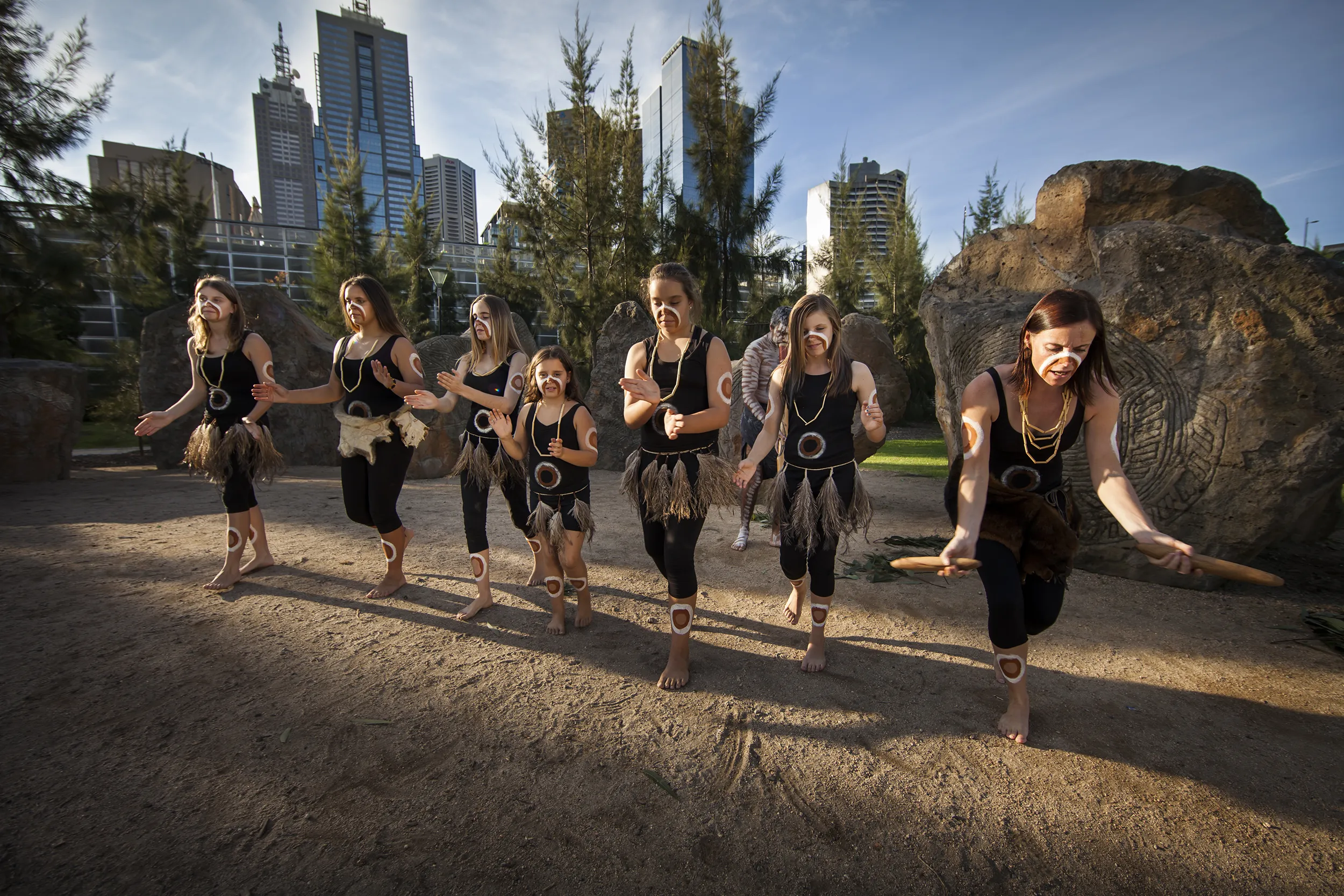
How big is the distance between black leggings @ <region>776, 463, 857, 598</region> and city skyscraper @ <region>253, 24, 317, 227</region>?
4007cm

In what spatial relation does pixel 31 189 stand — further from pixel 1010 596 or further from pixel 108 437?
pixel 1010 596

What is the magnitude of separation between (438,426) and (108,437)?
30.9 feet

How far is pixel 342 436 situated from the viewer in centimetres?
367

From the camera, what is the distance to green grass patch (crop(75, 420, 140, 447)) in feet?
39.1

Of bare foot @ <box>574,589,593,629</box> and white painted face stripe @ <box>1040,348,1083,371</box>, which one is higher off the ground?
white painted face stripe @ <box>1040,348,1083,371</box>

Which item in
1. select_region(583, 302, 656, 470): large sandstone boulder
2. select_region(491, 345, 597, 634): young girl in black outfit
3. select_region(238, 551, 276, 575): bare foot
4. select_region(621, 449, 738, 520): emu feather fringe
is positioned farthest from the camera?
select_region(583, 302, 656, 470): large sandstone boulder

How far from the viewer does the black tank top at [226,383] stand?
392 cm

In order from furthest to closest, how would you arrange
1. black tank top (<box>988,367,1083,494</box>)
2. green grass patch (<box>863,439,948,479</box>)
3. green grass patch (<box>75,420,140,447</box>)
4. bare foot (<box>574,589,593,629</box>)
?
green grass patch (<box>75,420,140,447</box>) → green grass patch (<box>863,439,948,479</box>) → bare foot (<box>574,589,593,629</box>) → black tank top (<box>988,367,1083,494</box>)

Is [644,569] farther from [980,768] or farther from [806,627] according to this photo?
[980,768]

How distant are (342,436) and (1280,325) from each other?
19.1 feet

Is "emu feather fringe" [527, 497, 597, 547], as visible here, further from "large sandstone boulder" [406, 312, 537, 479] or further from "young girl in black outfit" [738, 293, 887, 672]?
"large sandstone boulder" [406, 312, 537, 479]

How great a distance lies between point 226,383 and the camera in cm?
393

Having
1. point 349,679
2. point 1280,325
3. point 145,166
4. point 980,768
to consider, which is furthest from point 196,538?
point 145,166

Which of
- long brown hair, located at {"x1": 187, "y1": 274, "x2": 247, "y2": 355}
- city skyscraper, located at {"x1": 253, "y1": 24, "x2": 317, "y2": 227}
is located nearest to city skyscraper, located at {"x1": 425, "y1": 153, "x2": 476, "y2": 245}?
city skyscraper, located at {"x1": 253, "y1": 24, "x2": 317, "y2": 227}
